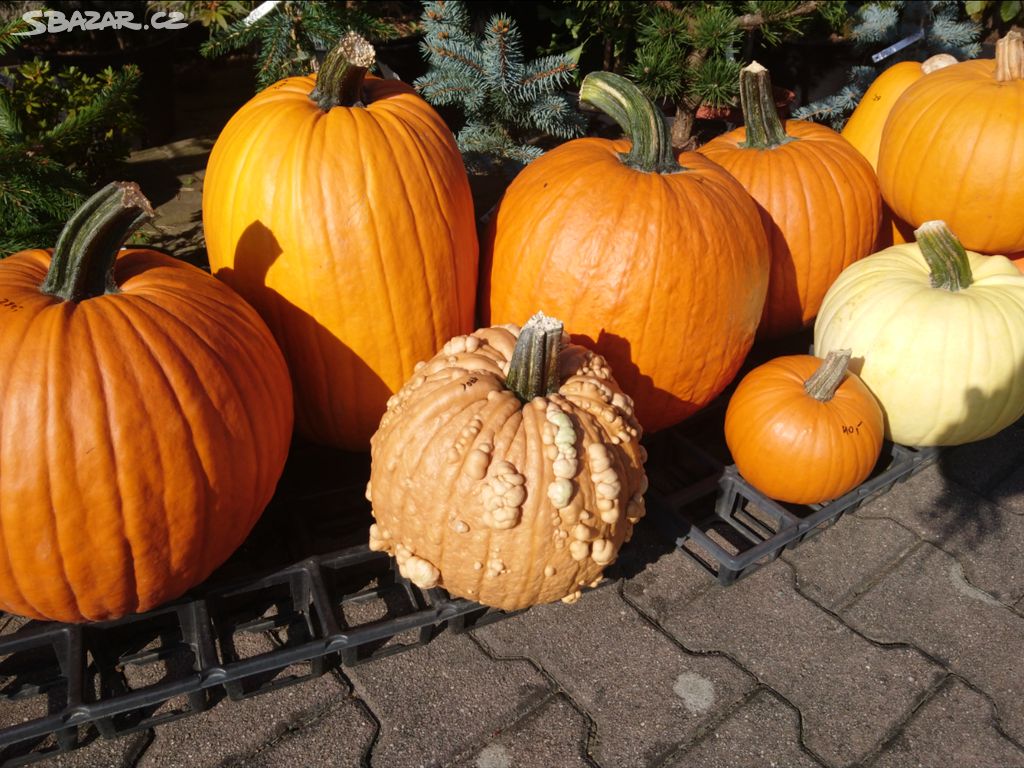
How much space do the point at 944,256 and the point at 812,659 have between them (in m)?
1.30

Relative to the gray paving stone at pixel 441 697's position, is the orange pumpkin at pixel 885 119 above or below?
above

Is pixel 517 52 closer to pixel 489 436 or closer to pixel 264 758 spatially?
pixel 489 436

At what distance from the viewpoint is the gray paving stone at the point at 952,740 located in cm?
196

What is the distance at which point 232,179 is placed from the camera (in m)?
2.23

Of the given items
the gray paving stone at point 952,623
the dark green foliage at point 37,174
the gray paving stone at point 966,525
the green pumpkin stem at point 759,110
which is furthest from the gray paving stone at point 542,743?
the green pumpkin stem at point 759,110

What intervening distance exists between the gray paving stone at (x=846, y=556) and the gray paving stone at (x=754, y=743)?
0.44 m

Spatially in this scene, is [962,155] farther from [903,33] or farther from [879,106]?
[903,33]

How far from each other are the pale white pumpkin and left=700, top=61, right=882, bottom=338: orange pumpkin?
0.25 metres

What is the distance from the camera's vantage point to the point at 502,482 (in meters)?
1.83

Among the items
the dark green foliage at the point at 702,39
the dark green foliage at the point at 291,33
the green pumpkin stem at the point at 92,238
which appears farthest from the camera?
the dark green foliage at the point at 702,39

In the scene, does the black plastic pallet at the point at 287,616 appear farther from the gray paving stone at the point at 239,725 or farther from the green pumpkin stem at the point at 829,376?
the green pumpkin stem at the point at 829,376

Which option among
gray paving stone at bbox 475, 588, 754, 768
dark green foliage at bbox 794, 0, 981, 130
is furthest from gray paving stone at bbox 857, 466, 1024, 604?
dark green foliage at bbox 794, 0, 981, 130

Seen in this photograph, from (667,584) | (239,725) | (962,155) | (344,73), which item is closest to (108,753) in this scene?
(239,725)

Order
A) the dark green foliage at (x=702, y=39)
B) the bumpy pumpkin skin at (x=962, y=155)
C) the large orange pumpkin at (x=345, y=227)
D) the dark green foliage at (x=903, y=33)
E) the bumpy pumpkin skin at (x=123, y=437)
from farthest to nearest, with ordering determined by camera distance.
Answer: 1. the dark green foliage at (x=903, y=33)
2. the dark green foliage at (x=702, y=39)
3. the bumpy pumpkin skin at (x=962, y=155)
4. the large orange pumpkin at (x=345, y=227)
5. the bumpy pumpkin skin at (x=123, y=437)
